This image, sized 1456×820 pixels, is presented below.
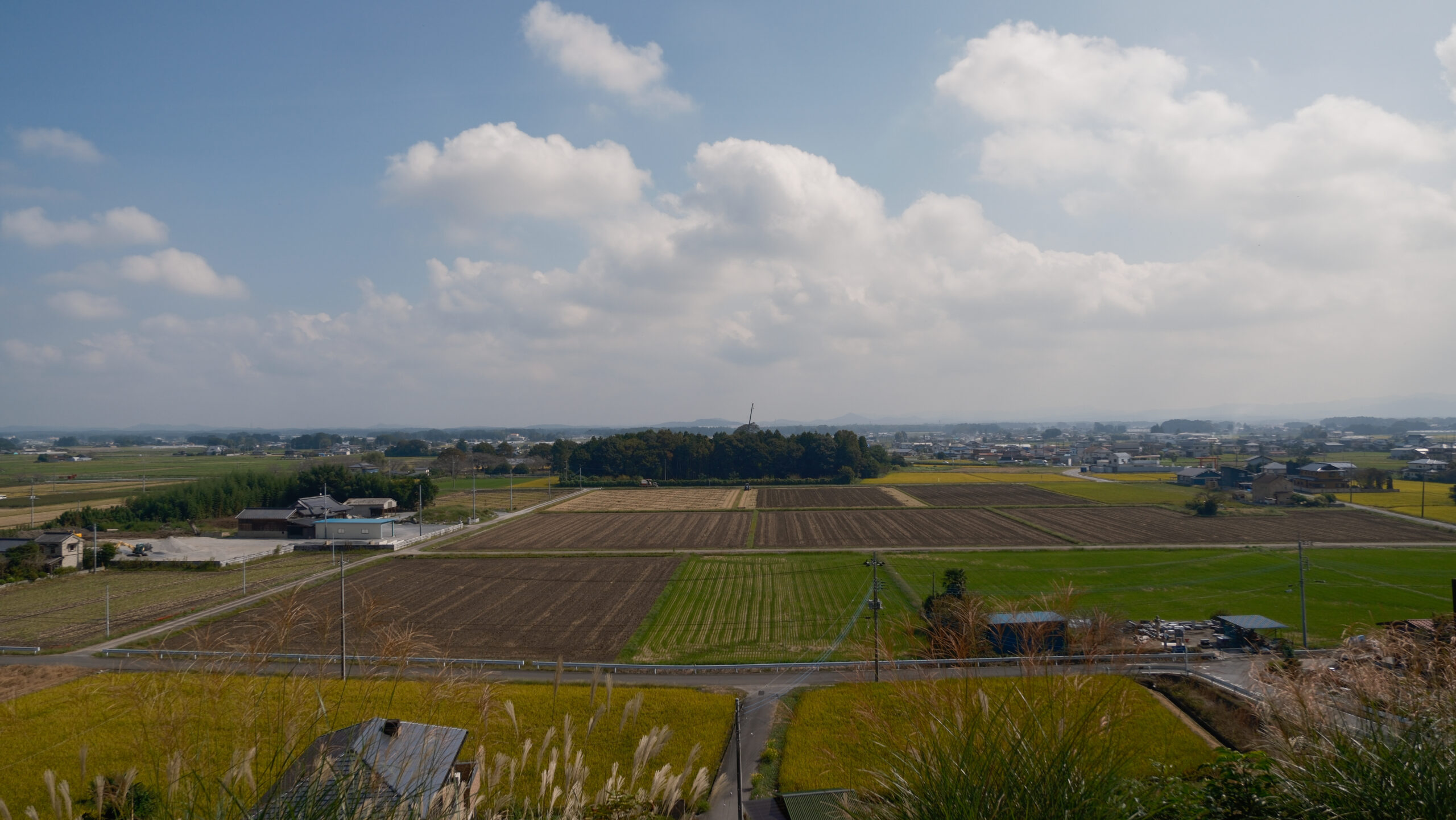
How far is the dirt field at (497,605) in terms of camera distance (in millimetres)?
20047

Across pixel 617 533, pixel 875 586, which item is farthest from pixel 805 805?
pixel 617 533

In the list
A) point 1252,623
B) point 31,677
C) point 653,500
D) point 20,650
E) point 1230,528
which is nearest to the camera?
point 31,677

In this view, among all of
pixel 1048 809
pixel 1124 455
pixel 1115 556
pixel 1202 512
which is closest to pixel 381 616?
pixel 1048 809

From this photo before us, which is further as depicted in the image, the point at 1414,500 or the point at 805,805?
the point at 1414,500

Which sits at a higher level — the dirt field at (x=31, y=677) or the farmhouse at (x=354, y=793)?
the farmhouse at (x=354, y=793)

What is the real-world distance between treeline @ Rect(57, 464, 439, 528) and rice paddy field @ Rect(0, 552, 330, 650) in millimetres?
14424

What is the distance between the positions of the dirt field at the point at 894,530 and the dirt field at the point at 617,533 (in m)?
2.57

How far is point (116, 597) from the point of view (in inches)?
1062

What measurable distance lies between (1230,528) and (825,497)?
29.3 metres

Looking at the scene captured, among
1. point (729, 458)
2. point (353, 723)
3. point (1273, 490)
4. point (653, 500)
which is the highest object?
point (729, 458)

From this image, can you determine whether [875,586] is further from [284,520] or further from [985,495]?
[985,495]

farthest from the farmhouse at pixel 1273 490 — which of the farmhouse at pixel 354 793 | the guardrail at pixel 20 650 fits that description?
the guardrail at pixel 20 650

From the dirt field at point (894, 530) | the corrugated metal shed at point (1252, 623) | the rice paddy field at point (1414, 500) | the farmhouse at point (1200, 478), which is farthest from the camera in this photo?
the farmhouse at point (1200, 478)

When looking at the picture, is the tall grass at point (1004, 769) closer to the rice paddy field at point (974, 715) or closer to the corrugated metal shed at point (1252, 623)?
the rice paddy field at point (974, 715)
